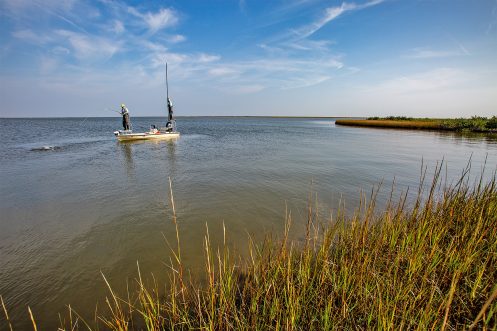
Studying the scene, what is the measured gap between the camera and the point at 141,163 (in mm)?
13945

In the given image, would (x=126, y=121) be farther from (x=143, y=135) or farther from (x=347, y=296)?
(x=347, y=296)

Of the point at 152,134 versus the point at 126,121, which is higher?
the point at 126,121

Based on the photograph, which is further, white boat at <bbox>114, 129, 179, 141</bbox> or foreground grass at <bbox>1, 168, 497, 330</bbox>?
white boat at <bbox>114, 129, 179, 141</bbox>

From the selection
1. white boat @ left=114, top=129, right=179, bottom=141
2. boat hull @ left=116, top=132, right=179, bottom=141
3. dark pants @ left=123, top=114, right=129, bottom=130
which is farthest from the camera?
dark pants @ left=123, top=114, right=129, bottom=130

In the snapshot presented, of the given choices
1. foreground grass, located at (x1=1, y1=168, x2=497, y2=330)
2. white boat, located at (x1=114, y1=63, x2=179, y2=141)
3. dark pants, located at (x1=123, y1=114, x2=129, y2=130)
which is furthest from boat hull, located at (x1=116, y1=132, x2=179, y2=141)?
foreground grass, located at (x1=1, y1=168, x2=497, y2=330)

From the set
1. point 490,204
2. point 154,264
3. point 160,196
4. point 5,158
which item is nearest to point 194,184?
point 160,196

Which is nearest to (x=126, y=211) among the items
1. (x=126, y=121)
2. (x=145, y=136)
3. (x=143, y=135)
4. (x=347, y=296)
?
(x=347, y=296)

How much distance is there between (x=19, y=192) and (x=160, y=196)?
5.28m

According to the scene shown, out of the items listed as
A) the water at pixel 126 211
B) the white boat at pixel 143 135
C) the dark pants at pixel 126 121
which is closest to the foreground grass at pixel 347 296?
the water at pixel 126 211

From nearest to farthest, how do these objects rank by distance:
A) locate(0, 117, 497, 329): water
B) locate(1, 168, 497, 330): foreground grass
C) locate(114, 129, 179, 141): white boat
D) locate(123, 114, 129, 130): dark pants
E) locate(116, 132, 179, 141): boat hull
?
1. locate(1, 168, 497, 330): foreground grass
2. locate(0, 117, 497, 329): water
3. locate(114, 129, 179, 141): white boat
4. locate(116, 132, 179, 141): boat hull
5. locate(123, 114, 129, 130): dark pants

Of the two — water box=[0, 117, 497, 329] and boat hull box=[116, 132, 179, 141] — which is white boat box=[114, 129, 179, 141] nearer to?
boat hull box=[116, 132, 179, 141]

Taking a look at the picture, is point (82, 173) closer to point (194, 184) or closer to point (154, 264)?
point (194, 184)

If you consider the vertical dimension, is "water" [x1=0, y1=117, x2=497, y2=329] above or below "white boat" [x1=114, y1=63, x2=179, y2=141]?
below

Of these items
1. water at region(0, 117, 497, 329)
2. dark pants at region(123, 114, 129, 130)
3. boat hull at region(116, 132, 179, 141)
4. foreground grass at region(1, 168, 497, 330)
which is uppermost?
dark pants at region(123, 114, 129, 130)
